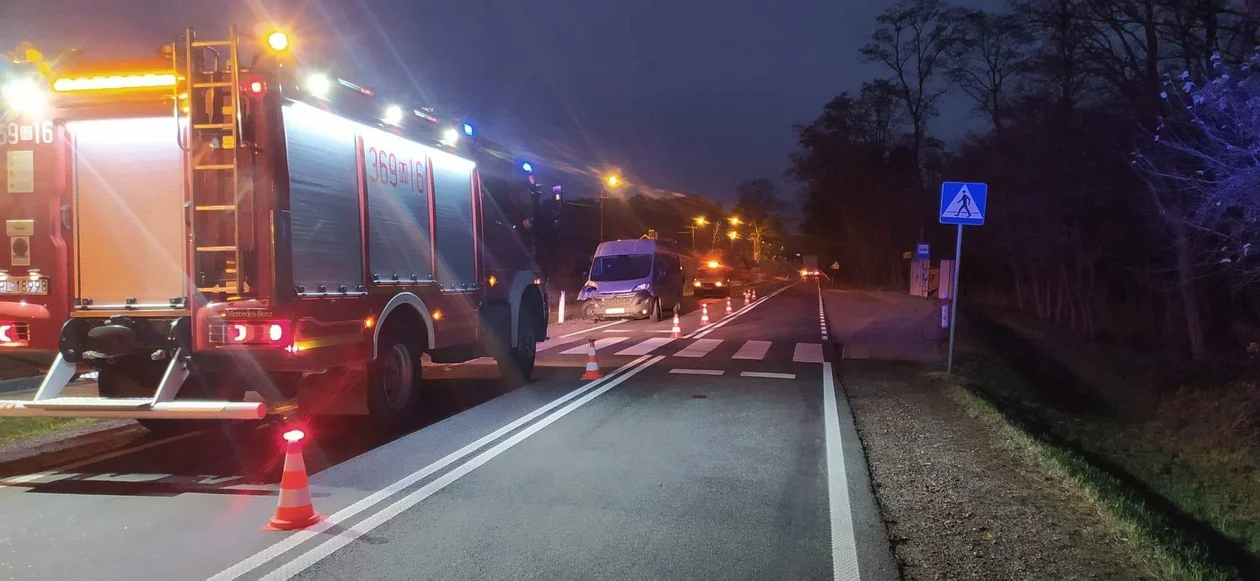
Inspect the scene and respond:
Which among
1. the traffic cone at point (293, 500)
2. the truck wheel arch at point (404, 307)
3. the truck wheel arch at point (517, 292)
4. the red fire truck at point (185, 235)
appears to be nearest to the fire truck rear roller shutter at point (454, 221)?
the truck wheel arch at point (404, 307)

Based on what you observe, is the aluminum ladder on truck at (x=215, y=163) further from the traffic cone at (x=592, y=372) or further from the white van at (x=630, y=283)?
the white van at (x=630, y=283)

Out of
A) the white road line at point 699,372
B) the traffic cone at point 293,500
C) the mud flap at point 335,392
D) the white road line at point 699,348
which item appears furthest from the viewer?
the white road line at point 699,348

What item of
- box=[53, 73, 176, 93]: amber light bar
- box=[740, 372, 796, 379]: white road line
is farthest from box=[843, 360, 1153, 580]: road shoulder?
box=[53, 73, 176, 93]: amber light bar

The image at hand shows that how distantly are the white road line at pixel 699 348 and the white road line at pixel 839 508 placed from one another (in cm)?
617

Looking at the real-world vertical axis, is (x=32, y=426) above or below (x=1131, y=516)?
above

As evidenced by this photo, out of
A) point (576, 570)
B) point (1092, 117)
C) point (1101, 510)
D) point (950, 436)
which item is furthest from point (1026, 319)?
point (576, 570)

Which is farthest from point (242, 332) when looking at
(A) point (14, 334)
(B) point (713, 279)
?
(B) point (713, 279)

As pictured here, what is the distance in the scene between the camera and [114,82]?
21.4 ft

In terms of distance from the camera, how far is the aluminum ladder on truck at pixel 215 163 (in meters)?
6.22

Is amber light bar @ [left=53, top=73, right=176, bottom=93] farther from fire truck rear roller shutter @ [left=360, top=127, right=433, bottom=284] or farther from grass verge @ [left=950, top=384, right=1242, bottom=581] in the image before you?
grass verge @ [left=950, top=384, right=1242, bottom=581]

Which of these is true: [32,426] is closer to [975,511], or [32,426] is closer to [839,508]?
[839,508]

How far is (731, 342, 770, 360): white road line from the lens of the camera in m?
15.1

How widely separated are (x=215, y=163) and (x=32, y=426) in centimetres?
419

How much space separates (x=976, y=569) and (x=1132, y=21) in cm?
1688
